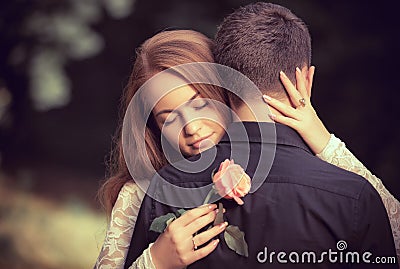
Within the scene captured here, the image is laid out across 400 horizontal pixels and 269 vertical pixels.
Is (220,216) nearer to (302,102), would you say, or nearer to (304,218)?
(304,218)

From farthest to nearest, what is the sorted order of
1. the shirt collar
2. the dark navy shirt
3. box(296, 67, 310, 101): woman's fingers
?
box(296, 67, 310, 101): woman's fingers < the shirt collar < the dark navy shirt

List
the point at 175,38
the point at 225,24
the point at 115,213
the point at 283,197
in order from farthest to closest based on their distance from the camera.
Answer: the point at 175,38 → the point at 115,213 → the point at 225,24 → the point at 283,197

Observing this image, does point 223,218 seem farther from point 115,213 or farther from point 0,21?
point 0,21

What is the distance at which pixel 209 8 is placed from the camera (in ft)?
14.1

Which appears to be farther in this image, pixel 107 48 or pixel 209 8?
pixel 107 48

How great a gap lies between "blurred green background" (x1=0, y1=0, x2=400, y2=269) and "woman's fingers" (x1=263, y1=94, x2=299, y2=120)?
92.4 inches

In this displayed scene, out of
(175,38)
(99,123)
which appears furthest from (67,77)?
(175,38)

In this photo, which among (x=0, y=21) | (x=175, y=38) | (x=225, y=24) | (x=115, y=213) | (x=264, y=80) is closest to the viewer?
(x=264, y=80)

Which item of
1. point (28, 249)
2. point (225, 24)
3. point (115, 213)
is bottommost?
point (28, 249)

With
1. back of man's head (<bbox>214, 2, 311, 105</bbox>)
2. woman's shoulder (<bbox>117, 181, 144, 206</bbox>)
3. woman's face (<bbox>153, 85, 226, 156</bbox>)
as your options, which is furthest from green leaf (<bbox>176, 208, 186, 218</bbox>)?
woman's shoulder (<bbox>117, 181, 144, 206</bbox>)

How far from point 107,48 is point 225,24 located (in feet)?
9.74

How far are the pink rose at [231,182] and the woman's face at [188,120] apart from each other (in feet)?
1.33

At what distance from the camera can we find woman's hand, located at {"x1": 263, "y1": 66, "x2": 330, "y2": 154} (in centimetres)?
161

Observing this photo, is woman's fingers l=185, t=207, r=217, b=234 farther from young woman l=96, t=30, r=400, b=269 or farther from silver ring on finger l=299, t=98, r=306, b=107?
silver ring on finger l=299, t=98, r=306, b=107
